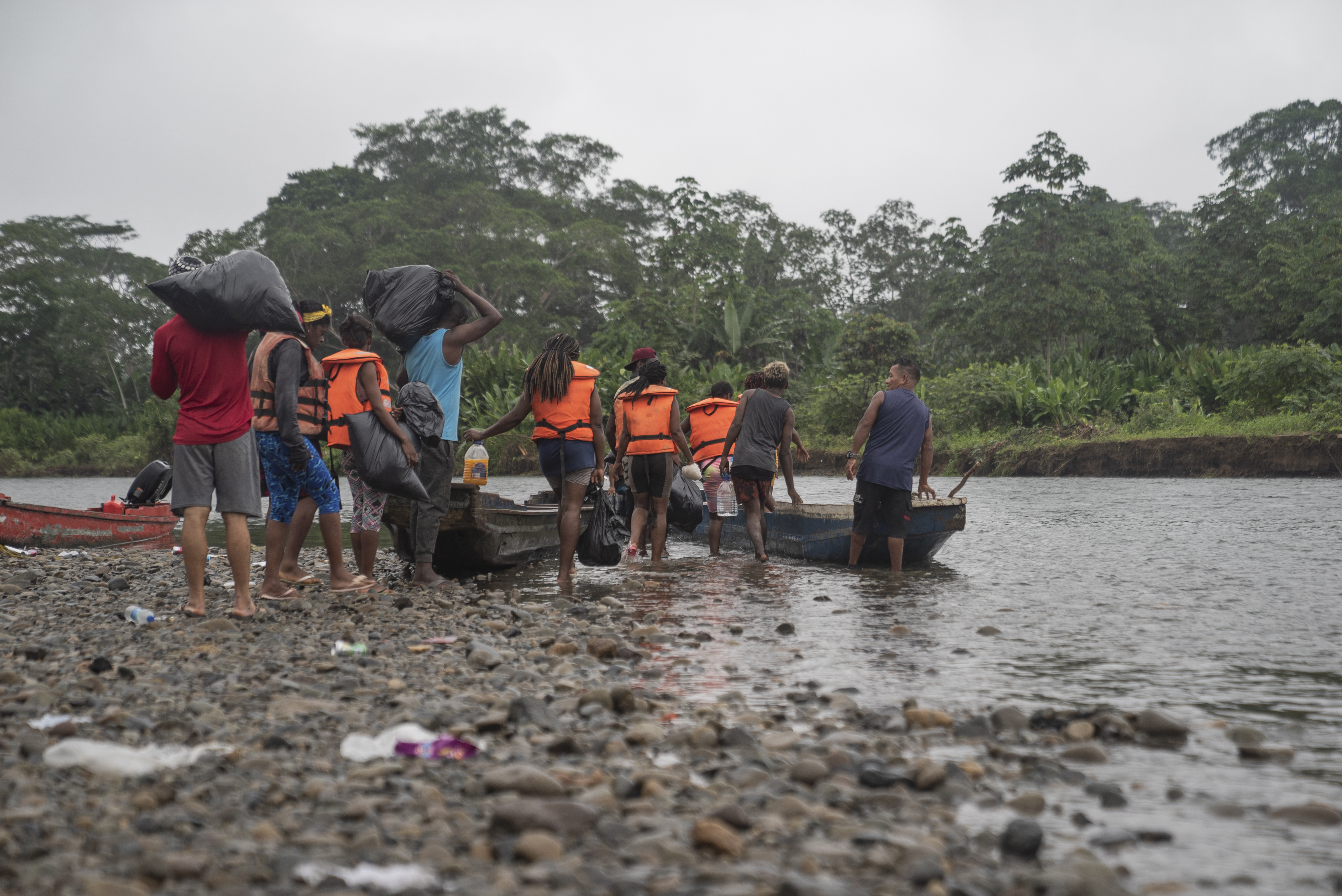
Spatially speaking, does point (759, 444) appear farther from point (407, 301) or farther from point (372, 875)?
point (372, 875)

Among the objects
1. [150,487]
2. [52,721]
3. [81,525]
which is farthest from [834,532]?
[81,525]

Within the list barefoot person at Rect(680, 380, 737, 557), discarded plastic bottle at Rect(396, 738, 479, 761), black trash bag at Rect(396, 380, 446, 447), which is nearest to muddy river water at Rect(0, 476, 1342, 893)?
barefoot person at Rect(680, 380, 737, 557)

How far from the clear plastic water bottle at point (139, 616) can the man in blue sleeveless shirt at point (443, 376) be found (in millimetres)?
1812

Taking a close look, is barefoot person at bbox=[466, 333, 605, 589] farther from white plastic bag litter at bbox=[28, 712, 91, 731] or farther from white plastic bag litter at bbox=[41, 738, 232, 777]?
white plastic bag litter at bbox=[41, 738, 232, 777]

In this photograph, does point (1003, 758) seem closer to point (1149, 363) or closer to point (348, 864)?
point (348, 864)

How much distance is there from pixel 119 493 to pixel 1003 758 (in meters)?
28.8

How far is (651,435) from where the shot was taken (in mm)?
8516

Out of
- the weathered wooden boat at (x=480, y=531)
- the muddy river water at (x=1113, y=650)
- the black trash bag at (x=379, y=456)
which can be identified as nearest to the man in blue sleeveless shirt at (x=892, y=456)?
the muddy river water at (x=1113, y=650)

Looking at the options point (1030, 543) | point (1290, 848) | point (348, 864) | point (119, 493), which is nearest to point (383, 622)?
point (348, 864)

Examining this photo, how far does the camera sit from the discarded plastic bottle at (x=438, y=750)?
10.7 ft

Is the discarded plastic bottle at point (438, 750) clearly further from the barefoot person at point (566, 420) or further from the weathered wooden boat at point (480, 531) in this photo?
the weathered wooden boat at point (480, 531)

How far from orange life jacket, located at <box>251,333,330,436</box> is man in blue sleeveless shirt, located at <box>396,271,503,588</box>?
0.77m

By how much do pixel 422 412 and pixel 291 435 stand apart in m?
0.99

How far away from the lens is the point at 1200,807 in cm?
294
